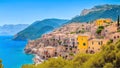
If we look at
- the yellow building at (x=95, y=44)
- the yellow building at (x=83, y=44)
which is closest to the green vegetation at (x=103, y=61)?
the yellow building at (x=95, y=44)

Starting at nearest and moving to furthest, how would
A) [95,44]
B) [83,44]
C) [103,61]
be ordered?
1. [103,61]
2. [95,44]
3. [83,44]

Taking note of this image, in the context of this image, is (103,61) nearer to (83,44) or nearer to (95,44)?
(95,44)

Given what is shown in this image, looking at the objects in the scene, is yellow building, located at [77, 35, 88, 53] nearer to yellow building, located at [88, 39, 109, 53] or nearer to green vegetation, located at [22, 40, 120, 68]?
yellow building, located at [88, 39, 109, 53]

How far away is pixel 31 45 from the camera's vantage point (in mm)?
103938

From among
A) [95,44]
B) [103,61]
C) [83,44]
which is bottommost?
[103,61]

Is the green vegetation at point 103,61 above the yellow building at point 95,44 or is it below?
below

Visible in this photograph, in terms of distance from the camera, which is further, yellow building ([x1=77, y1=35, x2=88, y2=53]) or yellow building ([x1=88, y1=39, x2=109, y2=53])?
yellow building ([x1=77, y1=35, x2=88, y2=53])

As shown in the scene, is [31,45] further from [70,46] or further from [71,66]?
[71,66]

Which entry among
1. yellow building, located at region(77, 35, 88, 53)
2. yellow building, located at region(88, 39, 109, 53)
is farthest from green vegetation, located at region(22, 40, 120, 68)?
yellow building, located at region(77, 35, 88, 53)

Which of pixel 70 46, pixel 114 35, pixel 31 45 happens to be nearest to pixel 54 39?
pixel 70 46

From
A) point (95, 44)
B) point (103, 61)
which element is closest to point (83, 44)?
point (95, 44)

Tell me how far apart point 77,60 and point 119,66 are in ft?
13.2

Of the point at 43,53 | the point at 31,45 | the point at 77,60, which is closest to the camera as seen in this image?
the point at 77,60

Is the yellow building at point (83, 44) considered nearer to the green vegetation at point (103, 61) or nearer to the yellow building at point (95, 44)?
the yellow building at point (95, 44)
